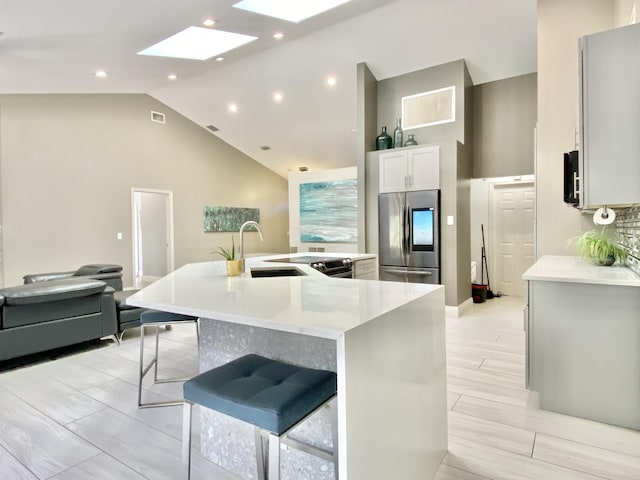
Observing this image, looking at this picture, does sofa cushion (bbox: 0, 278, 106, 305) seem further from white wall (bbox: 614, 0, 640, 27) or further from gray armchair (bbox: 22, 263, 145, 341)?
white wall (bbox: 614, 0, 640, 27)

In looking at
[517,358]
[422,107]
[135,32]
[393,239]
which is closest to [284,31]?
[135,32]

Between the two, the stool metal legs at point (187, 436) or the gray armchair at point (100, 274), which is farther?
the gray armchair at point (100, 274)

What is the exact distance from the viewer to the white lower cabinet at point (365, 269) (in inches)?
173

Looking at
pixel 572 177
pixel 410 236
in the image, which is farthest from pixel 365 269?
pixel 572 177

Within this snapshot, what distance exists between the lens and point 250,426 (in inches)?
71.1

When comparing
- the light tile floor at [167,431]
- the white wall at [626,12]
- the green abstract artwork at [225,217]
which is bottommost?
the light tile floor at [167,431]

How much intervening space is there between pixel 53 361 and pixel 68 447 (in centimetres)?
173

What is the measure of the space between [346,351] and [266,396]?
1.07 ft

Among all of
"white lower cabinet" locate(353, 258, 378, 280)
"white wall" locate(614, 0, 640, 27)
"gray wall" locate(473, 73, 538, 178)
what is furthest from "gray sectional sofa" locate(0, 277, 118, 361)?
"gray wall" locate(473, 73, 538, 178)

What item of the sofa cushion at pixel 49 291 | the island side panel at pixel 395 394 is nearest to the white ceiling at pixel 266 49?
the sofa cushion at pixel 49 291

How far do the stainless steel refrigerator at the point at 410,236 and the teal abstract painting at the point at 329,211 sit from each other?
1.92m

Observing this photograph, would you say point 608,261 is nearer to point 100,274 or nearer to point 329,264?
point 329,264

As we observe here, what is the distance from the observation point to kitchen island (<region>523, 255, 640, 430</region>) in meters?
2.17

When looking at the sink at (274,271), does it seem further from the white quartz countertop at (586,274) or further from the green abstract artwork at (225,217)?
the green abstract artwork at (225,217)
